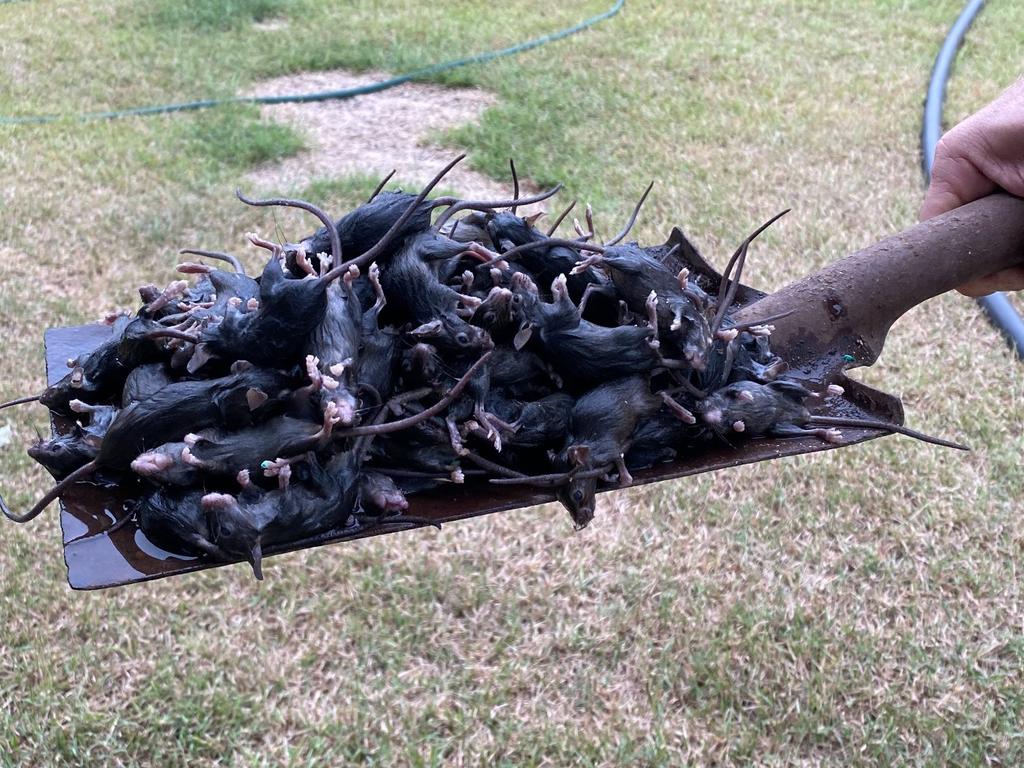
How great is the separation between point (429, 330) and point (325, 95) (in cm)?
391

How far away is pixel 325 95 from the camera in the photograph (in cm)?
481

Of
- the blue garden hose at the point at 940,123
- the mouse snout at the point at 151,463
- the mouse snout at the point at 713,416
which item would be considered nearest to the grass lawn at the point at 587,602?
the blue garden hose at the point at 940,123

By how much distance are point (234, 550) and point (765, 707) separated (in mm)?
1393

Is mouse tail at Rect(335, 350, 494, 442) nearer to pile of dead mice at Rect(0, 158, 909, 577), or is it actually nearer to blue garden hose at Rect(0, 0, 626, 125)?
pile of dead mice at Rect(0, 158, 909, 577)

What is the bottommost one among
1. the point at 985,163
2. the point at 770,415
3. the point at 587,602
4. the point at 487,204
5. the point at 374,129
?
the point at 587,602

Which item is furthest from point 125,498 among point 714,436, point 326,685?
point 326,685

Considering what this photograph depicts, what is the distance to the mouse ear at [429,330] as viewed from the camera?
1242 millimetres

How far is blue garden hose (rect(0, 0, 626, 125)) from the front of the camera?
4457 mm

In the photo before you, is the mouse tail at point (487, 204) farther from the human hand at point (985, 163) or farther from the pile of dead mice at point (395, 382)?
the human hand at point (985, 163)

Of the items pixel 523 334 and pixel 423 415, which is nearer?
pixel 423 415

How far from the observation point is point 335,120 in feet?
15.2

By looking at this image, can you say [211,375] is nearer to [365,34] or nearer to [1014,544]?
[1014,544]

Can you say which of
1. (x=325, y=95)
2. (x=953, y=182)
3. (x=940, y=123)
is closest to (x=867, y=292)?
(x=953, y=182)

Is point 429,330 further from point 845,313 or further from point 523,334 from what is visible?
point 845,313
